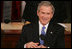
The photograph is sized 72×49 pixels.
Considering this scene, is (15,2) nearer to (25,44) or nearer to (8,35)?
(8,35)

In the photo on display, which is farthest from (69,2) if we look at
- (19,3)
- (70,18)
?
(19,3)

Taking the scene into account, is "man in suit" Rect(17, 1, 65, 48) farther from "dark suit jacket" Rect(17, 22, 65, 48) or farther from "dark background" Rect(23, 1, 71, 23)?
"dark background" Rect(23, 1, 71, 23)

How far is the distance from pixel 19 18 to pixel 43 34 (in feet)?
7.51

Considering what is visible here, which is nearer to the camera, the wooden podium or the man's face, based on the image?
the man's face

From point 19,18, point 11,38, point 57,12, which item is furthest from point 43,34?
point 19,18

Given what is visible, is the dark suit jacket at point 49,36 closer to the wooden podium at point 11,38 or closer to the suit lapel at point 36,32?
the suit lapel at point 36,32

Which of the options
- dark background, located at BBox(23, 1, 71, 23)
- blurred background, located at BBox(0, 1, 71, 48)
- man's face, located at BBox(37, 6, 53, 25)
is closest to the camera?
man's face, located at BBox(37, 6, 53, 25)

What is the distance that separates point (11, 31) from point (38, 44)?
3.30 ft

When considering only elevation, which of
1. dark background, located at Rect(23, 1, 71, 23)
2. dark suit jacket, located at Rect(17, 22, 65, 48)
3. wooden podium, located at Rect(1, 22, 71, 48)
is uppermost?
dark background, located at Rect(23, 1, 71, 23)

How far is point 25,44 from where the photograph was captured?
1.75m

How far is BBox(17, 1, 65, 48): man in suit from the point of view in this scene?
1747 mm

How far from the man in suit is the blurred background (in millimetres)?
207

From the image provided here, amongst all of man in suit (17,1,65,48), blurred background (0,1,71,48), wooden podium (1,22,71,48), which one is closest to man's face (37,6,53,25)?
man in suit (17,1,65,48)

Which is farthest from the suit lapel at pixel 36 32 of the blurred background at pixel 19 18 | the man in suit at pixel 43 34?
the blurred background at pixel 19 18
